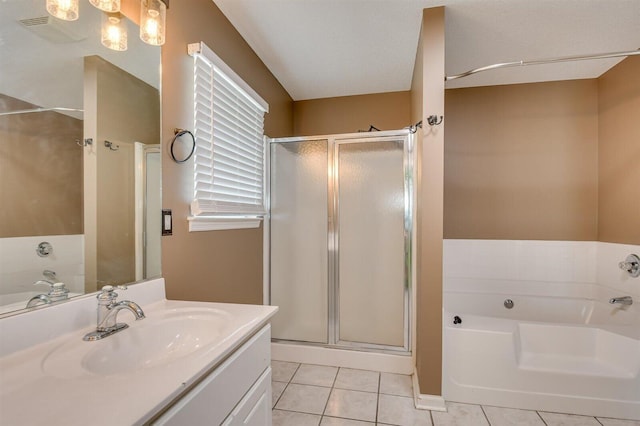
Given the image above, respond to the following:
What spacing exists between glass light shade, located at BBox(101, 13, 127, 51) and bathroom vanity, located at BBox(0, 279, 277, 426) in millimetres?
962

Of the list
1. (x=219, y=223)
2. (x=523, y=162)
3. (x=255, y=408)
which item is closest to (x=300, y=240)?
(x=219, y=223)

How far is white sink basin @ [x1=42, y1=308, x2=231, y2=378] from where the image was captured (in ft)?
2.60

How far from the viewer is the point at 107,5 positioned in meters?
1.08

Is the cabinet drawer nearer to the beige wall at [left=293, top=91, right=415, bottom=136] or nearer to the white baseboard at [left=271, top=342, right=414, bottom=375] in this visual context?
the white baseboard at [left=271, top=342, right=414, bottom=375]

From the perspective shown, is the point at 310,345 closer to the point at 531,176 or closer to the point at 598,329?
the point at 598,329

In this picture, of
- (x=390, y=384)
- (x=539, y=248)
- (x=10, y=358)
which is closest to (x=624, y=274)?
(x=539, y=248)

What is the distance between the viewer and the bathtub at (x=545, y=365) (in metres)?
1.77

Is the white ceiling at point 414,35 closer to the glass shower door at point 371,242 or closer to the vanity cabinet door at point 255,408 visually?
the glass shower door at point 371,242

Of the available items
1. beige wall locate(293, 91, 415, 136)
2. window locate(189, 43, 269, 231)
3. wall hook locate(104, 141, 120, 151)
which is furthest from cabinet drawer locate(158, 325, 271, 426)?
beige wall locate(293, 91, 415, 136)

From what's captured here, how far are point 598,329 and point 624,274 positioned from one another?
62 centimetres

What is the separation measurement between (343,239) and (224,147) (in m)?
1.17

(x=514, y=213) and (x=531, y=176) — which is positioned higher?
(x=531, y=176)

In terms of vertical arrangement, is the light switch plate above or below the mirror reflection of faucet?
above

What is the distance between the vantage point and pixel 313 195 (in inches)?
99.0
